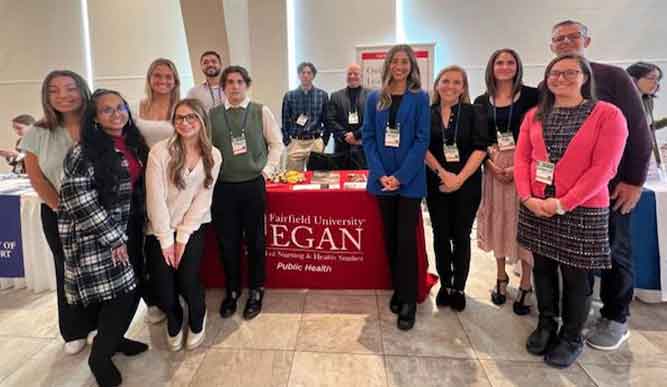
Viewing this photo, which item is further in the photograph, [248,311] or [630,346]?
[248,311]

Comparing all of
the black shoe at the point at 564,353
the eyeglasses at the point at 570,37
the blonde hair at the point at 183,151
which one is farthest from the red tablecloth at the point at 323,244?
the eyeglasses at the point at 570,37

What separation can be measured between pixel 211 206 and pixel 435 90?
1.43 m

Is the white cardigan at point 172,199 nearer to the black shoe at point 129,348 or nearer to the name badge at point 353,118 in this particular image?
the black shoe at point 129,348

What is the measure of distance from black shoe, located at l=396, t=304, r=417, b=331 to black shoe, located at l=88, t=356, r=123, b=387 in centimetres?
139

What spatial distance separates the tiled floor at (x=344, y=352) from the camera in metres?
1.60

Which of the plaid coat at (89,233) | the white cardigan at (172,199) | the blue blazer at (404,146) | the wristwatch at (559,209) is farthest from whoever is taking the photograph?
the blue blazer at (404,146)

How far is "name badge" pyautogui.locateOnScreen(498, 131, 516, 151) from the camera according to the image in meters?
1.97

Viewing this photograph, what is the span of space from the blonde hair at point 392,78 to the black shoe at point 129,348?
174 centimetres

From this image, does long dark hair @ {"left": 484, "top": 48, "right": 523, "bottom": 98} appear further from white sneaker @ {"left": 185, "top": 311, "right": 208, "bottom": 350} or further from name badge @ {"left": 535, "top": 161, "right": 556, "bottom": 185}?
white sneaker @ {"left": 185, "top": 311, "right": 208, "bottom": 350}

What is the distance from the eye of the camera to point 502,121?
78.1 inches

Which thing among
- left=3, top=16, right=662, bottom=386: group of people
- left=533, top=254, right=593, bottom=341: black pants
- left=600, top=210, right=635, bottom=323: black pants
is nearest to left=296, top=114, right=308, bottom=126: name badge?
left=3, top=16, right=662, bottom=386: group of people

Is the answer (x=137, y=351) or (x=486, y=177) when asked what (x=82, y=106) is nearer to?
(x=137, y=351)

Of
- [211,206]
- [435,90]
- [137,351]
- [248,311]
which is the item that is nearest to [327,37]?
[435,90]

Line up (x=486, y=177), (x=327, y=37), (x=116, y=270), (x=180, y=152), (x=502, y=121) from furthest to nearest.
Answer: (x=327, y=37) < (x=486, y=177) < (x=502, y=121) < (x=180, y=152) < (x=116, y=270)
